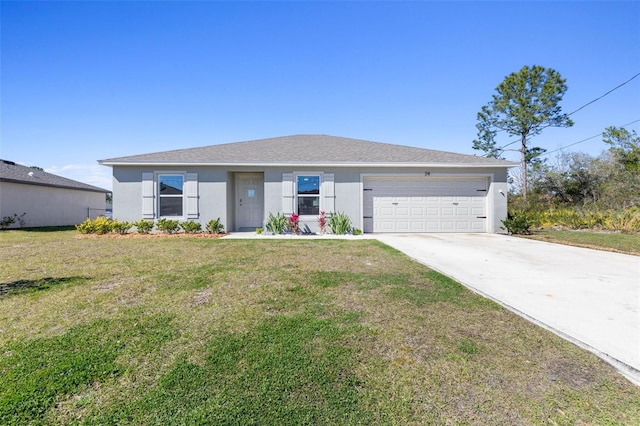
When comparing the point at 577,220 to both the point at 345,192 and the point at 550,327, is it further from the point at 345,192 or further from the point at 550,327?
the point at 550,327

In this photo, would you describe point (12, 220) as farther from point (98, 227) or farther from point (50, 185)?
point (98, 227)

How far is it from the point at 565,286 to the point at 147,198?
39.3 ft

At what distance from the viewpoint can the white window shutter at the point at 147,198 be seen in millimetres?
10297

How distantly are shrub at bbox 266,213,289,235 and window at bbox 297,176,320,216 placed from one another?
73cm

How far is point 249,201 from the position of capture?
459 inches

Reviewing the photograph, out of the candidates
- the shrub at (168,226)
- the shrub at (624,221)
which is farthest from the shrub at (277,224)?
the shrub at (624,221)

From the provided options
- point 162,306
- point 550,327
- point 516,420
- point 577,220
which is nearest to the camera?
point 516,420

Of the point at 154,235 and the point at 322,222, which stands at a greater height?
the point at 322,222

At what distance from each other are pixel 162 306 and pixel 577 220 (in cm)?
1585

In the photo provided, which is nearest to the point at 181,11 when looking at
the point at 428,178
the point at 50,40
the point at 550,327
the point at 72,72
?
the point at 50,40

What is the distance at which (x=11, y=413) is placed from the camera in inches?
62.5

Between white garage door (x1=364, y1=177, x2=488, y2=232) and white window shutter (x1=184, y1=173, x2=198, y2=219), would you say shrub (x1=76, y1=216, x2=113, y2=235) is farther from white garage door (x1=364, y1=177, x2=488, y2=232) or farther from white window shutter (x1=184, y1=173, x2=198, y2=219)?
white garage door (x1=364, y1=177, x2=488, y2=232)

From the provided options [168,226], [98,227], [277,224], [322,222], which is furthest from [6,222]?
[322,222]

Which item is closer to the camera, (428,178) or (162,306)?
(162,306)
